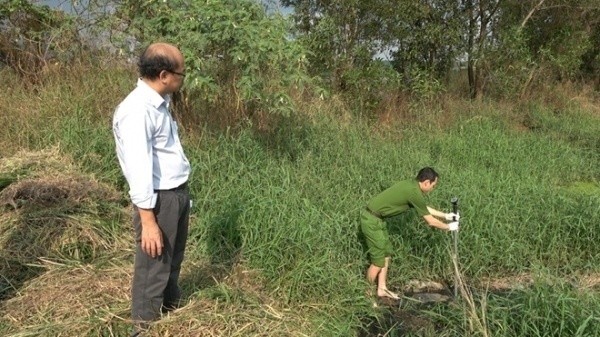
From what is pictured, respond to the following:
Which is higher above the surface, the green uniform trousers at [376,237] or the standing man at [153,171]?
the standing man at [153,171]

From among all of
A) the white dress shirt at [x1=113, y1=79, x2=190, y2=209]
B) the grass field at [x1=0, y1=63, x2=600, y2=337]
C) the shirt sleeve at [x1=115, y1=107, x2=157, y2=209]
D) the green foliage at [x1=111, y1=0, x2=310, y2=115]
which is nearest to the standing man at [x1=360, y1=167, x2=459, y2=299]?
the grass field at [x1=0, y1=63, x2=600, y2=337]

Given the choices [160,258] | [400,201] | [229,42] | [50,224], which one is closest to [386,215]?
[400,201]

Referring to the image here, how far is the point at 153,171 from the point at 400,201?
7.82 ft

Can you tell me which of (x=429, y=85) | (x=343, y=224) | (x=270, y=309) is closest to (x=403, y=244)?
(x=343, y=224)

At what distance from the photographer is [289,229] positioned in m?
4.16

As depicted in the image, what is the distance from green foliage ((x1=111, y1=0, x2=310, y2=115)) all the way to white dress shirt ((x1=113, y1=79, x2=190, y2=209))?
79.9 inches

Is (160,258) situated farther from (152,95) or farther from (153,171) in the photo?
(152,95)

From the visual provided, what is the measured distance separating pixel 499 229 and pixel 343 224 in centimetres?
151

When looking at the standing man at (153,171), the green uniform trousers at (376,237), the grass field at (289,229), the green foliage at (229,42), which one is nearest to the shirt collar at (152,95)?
the standing man at (153,171)

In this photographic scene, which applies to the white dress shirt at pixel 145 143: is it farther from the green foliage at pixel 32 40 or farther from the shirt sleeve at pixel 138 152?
the green foliage at pixel 32 40

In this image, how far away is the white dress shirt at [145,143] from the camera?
2.40 m

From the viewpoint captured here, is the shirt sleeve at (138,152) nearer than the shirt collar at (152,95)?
Yes

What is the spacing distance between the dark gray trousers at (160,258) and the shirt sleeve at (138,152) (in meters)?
0.15

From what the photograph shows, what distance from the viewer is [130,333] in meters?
2.99
